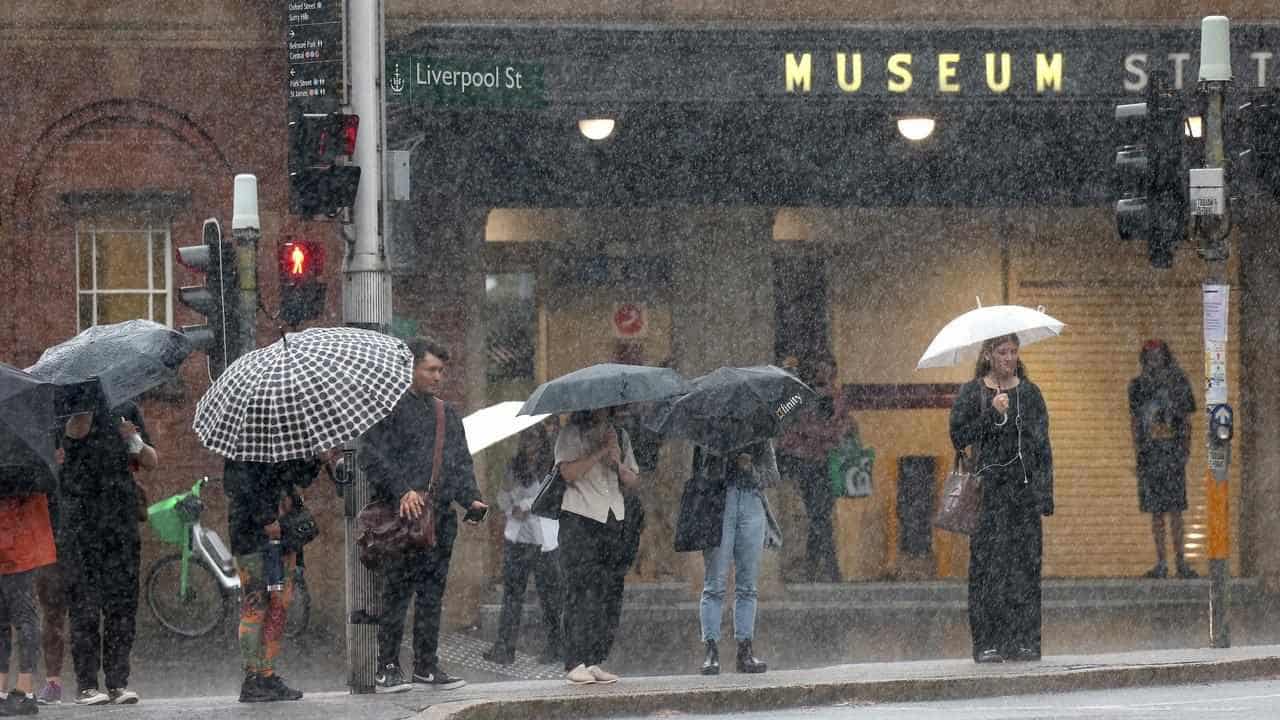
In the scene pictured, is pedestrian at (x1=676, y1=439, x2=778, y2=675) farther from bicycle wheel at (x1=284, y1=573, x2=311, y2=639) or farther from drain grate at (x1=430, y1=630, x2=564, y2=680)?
bicycle wheel at (x1=284, y1=573, x2=311, y2=639)

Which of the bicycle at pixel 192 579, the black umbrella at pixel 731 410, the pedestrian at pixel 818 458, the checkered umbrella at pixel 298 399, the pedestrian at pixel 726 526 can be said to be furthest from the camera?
the pedestrian at pixel 818 458

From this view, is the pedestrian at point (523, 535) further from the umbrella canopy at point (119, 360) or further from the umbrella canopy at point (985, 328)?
the umbrella canopy at point (119, 360)

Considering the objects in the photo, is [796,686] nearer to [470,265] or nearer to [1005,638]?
[1005,638]

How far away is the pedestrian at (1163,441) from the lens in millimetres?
17359

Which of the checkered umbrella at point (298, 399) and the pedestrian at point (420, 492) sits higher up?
the checkered umbrella at point (298, 399)

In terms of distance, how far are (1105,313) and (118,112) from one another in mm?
7989

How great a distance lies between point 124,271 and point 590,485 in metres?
6.71

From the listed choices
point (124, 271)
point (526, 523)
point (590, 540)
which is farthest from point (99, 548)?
point (124, 271)

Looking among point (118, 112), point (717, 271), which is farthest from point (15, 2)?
point (717, 271)

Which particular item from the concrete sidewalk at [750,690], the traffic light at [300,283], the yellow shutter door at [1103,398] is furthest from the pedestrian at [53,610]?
the yellow shutter door at [1103,398]

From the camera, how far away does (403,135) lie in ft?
53.2

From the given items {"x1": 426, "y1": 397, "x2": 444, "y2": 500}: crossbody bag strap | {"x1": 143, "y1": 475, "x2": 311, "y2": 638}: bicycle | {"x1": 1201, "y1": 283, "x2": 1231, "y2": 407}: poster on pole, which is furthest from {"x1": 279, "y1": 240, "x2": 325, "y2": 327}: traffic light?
{"x1": 1201, "y1": 283, "x2": 1231, "y2": 407}: poster on pole

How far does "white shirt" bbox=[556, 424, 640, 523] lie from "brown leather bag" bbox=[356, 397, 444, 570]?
2.70ft

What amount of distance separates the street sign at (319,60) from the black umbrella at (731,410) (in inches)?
99.6
